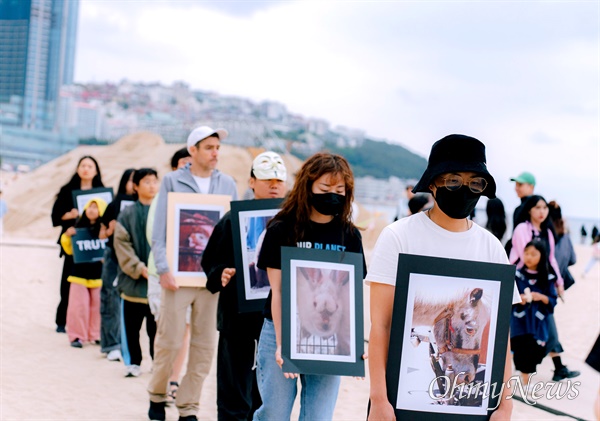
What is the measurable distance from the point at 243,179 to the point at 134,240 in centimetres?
2762

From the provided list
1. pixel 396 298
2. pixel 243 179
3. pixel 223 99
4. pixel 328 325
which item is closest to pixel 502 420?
pixel 396 298

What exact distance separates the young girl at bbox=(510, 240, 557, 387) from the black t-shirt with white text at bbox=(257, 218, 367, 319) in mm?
4385

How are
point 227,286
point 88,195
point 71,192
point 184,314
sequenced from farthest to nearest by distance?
point 71,192, point 88,195, point 184,314, point 227,286

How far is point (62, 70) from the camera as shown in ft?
419

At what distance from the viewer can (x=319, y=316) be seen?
4035mm

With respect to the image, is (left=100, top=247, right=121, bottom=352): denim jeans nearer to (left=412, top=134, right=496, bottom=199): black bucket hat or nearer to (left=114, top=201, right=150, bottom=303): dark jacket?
(left=114, top=201, right=150, bottom=303): dark jacket

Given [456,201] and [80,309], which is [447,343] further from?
[80,309]

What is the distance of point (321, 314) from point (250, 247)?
1.25m

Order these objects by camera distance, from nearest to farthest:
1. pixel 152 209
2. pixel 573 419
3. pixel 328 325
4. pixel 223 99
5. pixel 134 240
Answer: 1. pixel 328 325
2. pixel 152 209
3. pixel 573 419
4. pixel 134 240
5. pixel 223 99

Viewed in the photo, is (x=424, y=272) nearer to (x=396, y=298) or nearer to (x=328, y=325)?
(x=396, y=298)

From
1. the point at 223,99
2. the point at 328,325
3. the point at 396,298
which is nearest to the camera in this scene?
the point at 396,298

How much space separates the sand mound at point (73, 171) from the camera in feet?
110

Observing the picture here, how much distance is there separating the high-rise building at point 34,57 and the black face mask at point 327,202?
111860 mm

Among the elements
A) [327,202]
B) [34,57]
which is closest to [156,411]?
[327,202]
